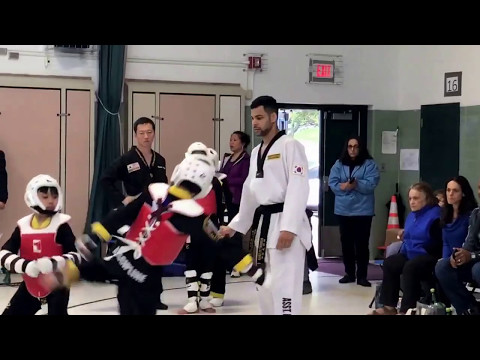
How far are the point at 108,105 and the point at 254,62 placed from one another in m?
1.84

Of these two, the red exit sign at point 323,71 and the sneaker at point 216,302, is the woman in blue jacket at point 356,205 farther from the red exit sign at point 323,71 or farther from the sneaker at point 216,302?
the red exit sign at point 323,71

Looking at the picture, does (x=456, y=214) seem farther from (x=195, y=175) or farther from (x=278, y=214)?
(x=195, y=175)

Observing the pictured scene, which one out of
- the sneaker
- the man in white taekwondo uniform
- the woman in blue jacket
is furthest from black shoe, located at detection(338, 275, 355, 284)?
the man in white taekwondo uniform

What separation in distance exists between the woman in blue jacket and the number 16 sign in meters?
1.74

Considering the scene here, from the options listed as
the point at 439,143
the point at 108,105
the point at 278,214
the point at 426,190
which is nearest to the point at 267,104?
the point at 278,214

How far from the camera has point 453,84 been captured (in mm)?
8453

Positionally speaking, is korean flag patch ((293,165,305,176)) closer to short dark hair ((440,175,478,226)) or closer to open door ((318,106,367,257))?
short dark hair ((440,175,478,226))

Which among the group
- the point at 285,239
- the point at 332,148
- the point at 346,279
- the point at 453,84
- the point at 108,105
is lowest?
the point at 346,279

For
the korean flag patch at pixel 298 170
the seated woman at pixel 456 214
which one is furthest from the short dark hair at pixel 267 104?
the seated woman at pixel 456 214

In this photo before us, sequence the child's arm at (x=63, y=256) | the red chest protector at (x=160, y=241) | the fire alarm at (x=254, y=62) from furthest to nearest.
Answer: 1. the fire alarm at (x=254, y=62)
2. the child's arm at (x=63, y=256)
3. the red chest protector at (x=160, y=241)

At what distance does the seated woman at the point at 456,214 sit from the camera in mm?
5375

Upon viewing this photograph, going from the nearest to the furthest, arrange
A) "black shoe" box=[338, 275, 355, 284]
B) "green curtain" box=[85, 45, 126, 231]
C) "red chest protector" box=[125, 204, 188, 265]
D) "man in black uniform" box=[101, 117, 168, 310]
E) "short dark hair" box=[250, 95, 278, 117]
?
"red chest protector" box=[125, 204, 188, 265] < "short dark hair" box=[250, 95, 278, 117] < "man in black uniform" box=[101, 117, 168, 310] < "black shoe" box=[338, 275, 355, 284] < "green curtain" box=[85, 45, 126, 231]

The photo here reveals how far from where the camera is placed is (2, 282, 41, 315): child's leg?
3.80 m

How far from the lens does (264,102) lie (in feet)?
13.3
